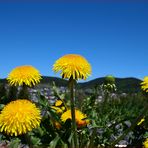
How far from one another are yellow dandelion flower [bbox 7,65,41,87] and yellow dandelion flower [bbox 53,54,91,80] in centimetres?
28

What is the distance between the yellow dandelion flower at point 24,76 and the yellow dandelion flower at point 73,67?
0.92 ft

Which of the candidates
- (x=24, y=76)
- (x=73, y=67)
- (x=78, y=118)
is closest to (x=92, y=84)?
(x=78, y=118)

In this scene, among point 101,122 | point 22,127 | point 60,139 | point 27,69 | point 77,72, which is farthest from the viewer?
point 101,122

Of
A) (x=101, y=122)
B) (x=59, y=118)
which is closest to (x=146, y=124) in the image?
(x=101, y=122)

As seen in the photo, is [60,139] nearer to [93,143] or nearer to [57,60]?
[93,143]

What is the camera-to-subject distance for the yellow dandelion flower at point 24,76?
5.59 meters

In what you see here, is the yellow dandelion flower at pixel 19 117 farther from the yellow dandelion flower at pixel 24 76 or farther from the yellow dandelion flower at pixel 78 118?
the yellow dandelion flower at pixel 78 118

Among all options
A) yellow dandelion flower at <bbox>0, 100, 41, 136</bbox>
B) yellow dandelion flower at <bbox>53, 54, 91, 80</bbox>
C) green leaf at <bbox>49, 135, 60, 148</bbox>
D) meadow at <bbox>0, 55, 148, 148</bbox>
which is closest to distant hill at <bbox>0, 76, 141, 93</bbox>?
meadow at <bbox>0, 55, 148, 148</bbox>

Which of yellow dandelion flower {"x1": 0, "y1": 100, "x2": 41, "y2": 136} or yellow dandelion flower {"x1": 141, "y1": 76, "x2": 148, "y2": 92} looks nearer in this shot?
yellow dandelion flower {"x1": 0, "y1": 100, "x2": 41, "y2": 136}

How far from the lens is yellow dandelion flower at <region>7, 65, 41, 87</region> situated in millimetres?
5594

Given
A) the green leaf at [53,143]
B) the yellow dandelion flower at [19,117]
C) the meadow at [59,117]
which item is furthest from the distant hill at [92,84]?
the yellow dandelion flower at [19,117]

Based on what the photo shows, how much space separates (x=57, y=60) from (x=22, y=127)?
4.05 feet

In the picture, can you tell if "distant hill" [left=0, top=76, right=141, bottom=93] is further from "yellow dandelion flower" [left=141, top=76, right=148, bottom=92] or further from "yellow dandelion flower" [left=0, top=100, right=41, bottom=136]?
"yellow dandelion flower" [left=0, top=100, right=41, bottom=136]

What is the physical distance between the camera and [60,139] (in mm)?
6277
